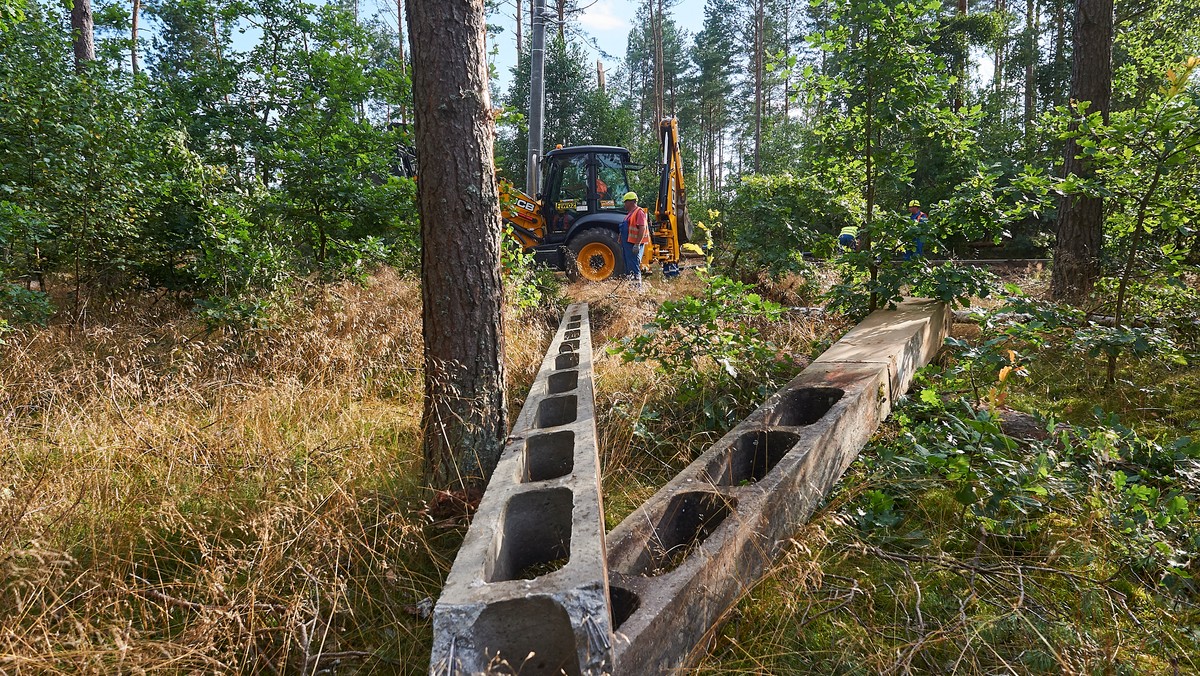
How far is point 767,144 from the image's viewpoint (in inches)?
1005

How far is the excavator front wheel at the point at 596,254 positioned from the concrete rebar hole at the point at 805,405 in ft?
24.9

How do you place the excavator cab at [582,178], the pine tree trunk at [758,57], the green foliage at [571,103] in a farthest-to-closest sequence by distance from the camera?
the pine tree trunk at [758,57], the green foliage at [571,103], the excavator cab at [582,178]

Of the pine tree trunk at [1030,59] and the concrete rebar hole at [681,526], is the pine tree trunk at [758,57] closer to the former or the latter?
the pine tree trunk at [1030,59]

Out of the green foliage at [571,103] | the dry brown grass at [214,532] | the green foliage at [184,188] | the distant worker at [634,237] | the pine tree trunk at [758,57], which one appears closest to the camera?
the dry brown grass at [214,532]

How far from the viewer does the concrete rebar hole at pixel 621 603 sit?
5.77 feet

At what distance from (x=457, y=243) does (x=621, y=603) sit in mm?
1722

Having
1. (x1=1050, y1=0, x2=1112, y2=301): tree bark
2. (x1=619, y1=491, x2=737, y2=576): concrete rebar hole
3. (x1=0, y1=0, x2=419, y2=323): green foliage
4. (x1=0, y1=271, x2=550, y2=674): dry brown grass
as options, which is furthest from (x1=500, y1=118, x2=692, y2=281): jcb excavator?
(x1=619, y1=491, x2=737, y2=576): concrete rebar hole

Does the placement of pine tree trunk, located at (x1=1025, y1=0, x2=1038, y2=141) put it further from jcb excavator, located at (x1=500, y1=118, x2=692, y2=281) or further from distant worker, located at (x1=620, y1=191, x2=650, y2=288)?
distant worker, located at (x1=620, y1=191, x2=650, y2=288)

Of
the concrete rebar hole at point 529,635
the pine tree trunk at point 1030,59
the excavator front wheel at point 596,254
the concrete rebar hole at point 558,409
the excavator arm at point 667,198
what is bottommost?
the concrete rebar hole at point 529,635

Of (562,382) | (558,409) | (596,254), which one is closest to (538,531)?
(558,409)

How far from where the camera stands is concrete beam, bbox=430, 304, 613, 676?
4.66 feet

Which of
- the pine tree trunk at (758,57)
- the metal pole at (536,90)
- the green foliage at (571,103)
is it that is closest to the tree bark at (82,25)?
the metal pole at (536,90)

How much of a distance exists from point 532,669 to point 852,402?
211 cm

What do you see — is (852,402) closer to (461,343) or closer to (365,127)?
(461,343)
